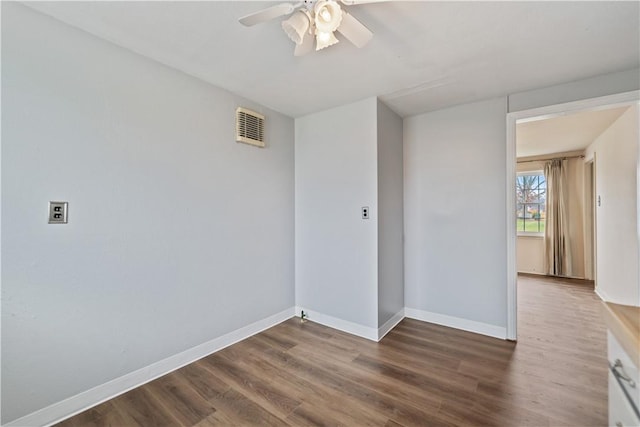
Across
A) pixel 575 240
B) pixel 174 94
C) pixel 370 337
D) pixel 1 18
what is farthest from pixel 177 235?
pixel 575 240

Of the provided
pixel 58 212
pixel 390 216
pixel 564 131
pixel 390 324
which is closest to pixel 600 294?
pixel 564 131

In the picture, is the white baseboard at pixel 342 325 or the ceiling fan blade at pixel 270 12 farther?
the white baseboard at pixel 342 325

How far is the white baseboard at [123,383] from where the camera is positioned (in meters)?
1.55

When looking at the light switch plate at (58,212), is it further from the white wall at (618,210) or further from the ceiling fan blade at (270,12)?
the white wall at (618,210)

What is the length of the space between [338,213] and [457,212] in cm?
132

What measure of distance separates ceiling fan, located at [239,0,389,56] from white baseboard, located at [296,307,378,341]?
250cm

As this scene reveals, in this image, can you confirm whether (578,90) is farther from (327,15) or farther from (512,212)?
(327,15)

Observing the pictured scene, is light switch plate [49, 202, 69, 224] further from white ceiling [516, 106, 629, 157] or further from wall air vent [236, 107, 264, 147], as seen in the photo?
white ceiling [516, 106, 629, 157]

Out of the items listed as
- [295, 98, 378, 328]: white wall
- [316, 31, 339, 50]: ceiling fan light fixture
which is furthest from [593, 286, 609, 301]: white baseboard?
[316, 31, 339, 50]: ceiling fan light fixture

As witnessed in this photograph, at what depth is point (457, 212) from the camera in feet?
9.55

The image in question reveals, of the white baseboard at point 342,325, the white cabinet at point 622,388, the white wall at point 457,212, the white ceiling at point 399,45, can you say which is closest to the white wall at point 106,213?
the white ceiling at point 399,45

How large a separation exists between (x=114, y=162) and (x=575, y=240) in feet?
23.0

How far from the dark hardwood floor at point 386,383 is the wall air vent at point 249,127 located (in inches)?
79.7

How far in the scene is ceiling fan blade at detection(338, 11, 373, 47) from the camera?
56.5 inches
